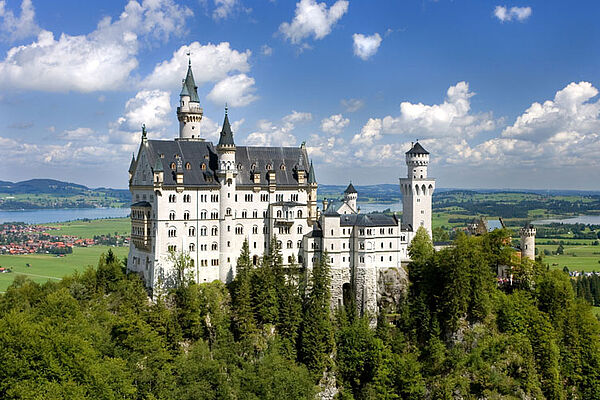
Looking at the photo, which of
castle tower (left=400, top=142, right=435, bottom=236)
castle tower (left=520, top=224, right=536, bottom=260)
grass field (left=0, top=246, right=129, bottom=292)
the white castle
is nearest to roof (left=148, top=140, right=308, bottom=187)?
the white castle

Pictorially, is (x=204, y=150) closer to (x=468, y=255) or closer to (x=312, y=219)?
(x=312, y=219)

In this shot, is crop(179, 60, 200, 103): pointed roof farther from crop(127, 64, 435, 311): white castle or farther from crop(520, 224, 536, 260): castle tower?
crop(520, 224, 536, 260): castle tower

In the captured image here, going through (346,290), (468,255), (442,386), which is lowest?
(442,386)

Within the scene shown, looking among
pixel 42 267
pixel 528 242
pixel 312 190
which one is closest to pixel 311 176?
pixel 312 190

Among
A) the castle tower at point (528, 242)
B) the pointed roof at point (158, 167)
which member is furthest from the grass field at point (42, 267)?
the castle tower at point (528, 242)

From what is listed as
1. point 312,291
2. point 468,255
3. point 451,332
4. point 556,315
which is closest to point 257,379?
point 312,291

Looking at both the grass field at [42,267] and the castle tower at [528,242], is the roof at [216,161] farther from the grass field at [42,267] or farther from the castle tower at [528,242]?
the grass field at [42,267]
